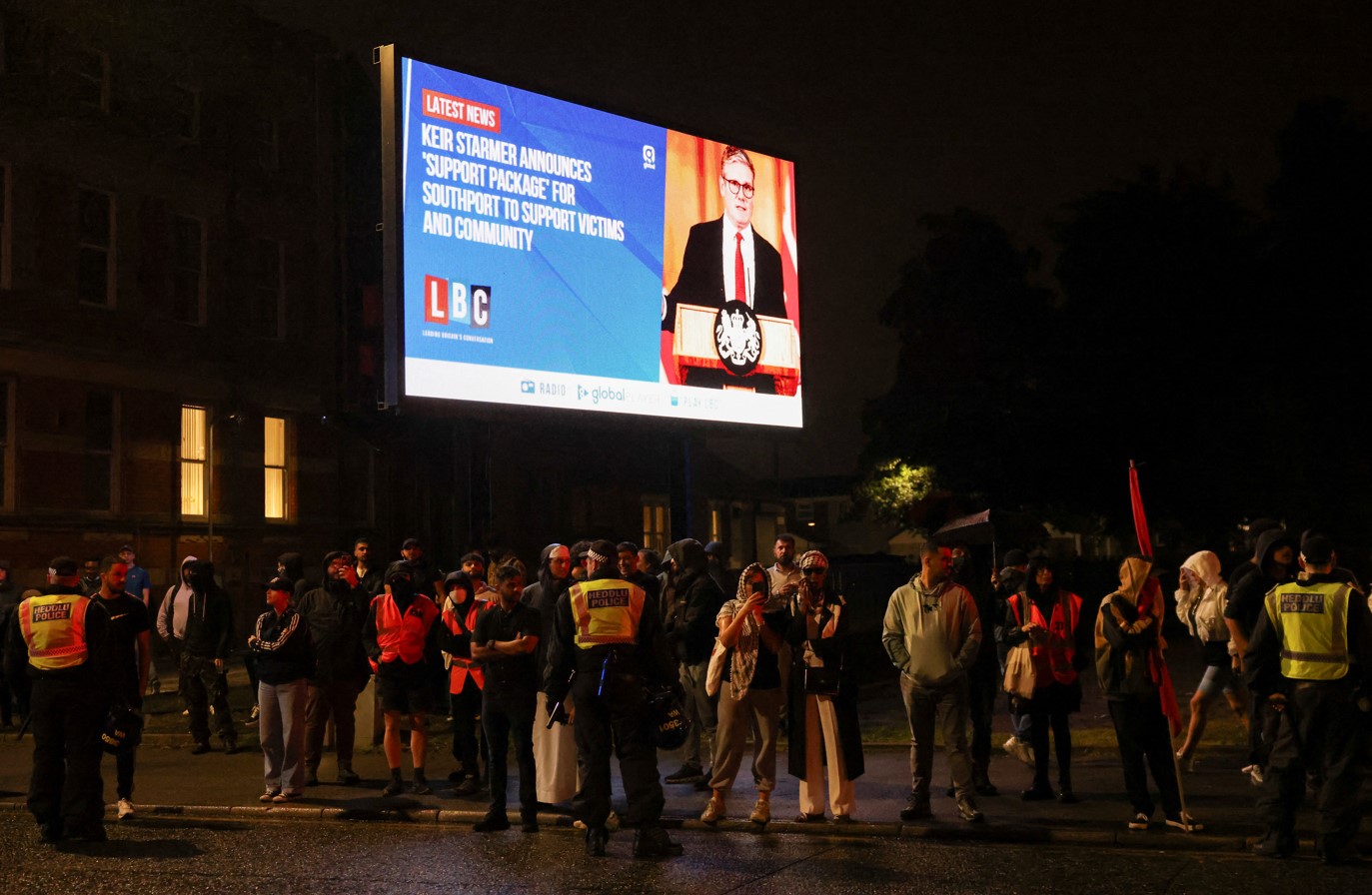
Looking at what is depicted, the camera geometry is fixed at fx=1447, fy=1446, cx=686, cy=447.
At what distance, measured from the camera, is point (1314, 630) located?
8664 mm

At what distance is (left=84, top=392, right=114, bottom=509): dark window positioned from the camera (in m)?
26.0

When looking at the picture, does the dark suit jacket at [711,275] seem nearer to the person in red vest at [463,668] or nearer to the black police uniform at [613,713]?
the person in red vest at [463,668]

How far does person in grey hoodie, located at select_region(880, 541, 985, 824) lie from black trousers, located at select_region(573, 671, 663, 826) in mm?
1926

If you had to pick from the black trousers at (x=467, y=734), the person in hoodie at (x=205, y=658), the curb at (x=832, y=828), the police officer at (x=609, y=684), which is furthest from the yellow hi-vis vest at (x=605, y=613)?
the person in hoodie at (x=205, y=658)

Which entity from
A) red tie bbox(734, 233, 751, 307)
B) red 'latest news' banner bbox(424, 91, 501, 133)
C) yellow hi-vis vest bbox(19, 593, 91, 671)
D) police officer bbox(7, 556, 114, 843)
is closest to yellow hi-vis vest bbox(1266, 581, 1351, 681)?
police officer bbox(7, 556, 114, 843)

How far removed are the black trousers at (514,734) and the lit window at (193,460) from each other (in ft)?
62.9

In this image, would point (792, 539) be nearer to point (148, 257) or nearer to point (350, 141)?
point (350, 141)

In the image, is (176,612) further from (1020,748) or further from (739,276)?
(1020,748)

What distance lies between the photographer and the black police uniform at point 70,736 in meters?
9.89

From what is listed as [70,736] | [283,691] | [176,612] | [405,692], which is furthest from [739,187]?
[70,736]

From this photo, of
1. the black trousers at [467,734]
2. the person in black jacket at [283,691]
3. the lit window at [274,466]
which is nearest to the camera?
the person in black jacket at [283,691]

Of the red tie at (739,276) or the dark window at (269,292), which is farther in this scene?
the dark window at (269,292)

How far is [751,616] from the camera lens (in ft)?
33.3

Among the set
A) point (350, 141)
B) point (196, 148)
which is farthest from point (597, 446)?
point (350, 141)
